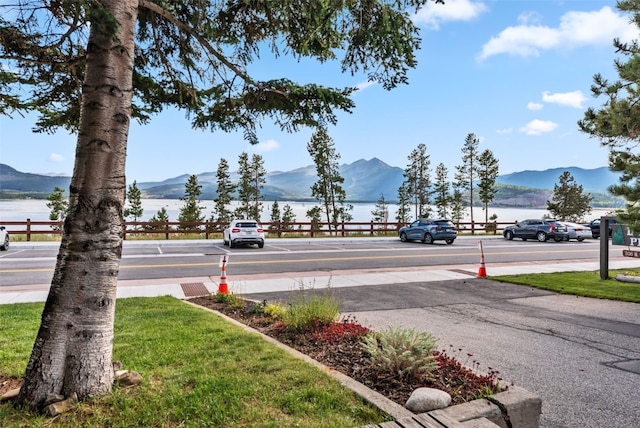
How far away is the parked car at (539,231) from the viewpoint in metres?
31.2

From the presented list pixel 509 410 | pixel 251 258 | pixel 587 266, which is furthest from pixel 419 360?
pixel 587 266

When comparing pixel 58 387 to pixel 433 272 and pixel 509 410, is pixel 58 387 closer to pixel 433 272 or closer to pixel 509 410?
pixel 509 410

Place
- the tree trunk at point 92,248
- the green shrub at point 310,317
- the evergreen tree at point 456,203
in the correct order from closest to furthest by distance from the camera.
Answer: the tree trunk at point 92,248 < the green shrub at point 310,317 < the evergreen tree at point 456,203

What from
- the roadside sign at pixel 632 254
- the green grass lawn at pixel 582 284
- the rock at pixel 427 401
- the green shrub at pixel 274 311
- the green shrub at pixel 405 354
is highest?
the roadside sign at pixel 632 254

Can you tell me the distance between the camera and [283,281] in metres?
12.0

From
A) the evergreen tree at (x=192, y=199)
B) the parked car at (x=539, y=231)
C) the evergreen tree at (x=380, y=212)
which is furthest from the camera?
the evergreen tree at (x=380, y=212)

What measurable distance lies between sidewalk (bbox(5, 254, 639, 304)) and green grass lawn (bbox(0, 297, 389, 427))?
143 inches

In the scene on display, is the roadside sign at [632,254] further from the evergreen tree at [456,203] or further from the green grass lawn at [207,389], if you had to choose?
the evergreen tree at [456,203]

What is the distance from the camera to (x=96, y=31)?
335cm

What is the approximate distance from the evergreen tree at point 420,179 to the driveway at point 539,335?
→ 49837 mm

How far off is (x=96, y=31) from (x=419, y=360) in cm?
389

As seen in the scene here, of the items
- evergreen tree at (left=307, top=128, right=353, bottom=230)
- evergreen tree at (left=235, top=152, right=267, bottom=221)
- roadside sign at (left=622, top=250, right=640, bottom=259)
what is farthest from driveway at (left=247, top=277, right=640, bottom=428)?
evergreen tree at (left=235, top=152, right=267, bottom=221)

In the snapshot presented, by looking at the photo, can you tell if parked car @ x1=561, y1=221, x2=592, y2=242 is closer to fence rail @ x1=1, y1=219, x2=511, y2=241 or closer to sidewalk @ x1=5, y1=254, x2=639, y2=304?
fence rail @ x1=1, y1=219, x2=511, y2=241

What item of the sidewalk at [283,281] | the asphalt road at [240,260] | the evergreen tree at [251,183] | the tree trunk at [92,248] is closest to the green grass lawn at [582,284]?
the sidewalk at [283,281]
